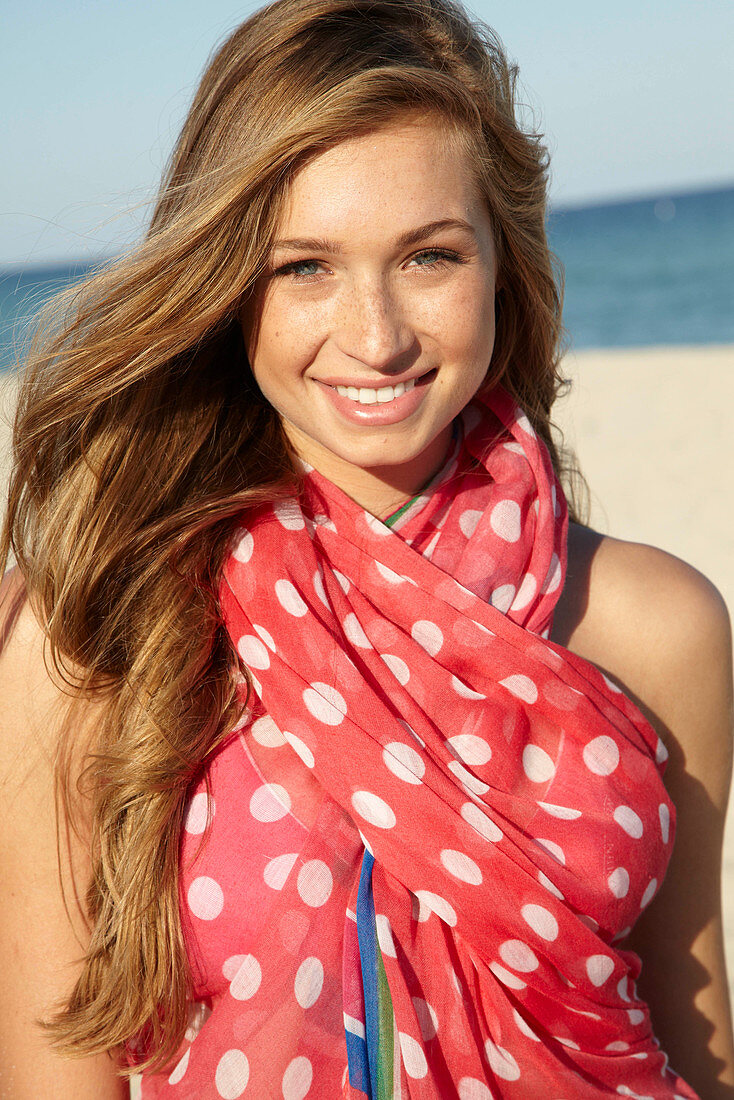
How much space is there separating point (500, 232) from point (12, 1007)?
1580 mm

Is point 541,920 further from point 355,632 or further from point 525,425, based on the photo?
point 525,425

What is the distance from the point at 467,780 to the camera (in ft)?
5.33

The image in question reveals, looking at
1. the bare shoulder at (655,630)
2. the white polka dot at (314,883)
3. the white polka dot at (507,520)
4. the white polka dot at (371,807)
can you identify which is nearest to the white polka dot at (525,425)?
the white polka dot at (507,520)

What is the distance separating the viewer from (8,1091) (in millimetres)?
1706

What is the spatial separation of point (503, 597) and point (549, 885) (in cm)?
50

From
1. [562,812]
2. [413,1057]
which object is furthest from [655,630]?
[413,1057]

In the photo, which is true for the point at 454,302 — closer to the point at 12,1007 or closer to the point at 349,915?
the point at 349,915

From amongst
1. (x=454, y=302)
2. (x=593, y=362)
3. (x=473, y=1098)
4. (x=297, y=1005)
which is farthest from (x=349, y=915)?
(x=593, y=362)

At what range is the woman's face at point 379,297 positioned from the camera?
1.58 metres

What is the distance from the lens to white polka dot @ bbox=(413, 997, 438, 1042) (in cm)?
156

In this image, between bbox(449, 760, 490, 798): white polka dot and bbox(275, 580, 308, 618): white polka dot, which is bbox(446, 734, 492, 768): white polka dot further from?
bbox(275, 580, 308, 618): white polka dot

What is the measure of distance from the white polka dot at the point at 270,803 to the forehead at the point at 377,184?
88 centimetres

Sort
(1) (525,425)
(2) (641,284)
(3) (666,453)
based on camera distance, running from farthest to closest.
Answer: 1. (2) (641,284)
2. (3) (666,453)
3. (1) (525,425)

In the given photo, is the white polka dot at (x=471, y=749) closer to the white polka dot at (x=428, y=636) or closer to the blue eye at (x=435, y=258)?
the white polka dot at (x=428, y=636)
